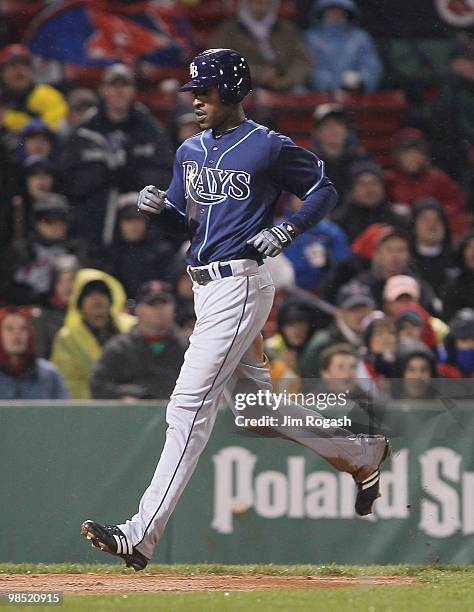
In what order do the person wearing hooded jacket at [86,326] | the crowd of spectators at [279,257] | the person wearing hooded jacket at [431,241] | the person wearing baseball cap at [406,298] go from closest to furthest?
the crowd of spectators at [279,257] → the person wearing hooded jacket at [86,326] → the person wearing baseball cap at [406,298] → the person wearing hooded jacket at [431,241]

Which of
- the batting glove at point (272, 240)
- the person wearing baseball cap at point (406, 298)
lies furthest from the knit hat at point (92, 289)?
the batting glove at point (272, 240)

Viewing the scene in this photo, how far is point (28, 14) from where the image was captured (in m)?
12.1

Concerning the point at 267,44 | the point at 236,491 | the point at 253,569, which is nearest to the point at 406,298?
the point at 236,491

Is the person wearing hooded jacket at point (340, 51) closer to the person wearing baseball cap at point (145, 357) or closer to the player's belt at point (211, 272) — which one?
the person wearing baseball cap at point (145, 357)

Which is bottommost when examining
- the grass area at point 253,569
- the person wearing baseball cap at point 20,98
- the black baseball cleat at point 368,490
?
the grass area at point 253,569

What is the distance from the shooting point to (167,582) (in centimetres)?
646

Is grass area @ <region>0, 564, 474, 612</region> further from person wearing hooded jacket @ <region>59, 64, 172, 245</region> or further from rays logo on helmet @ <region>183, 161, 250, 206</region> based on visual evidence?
person wearing hooded jacket @ <region>59, 64, 172, 245</region>

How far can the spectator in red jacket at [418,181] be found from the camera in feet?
35.7

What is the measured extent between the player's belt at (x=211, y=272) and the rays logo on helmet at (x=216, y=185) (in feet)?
0.88

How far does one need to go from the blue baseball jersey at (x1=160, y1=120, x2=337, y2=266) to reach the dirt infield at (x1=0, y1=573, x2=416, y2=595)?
1410mm

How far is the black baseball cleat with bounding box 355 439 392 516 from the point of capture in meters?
6.49

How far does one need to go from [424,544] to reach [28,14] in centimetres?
Result: 662

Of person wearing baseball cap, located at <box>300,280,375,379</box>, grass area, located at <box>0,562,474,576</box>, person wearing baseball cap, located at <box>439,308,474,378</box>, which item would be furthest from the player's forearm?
person wearing baseball cap, located at <box>439,308,474,378</box>

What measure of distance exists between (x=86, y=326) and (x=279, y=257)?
160cm
